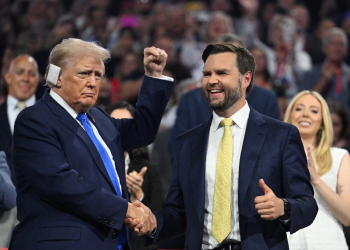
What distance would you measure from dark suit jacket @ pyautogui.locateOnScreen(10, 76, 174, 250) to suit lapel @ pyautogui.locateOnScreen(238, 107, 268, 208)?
0.61 m

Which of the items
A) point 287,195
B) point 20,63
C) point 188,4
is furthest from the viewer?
point 188,4

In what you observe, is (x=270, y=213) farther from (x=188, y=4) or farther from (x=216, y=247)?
(x=188, y=4)

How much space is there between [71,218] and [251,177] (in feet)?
3.01

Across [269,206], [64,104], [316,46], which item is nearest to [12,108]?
[64,104]

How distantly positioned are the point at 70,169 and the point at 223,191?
0.79m

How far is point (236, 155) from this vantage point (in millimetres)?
2889

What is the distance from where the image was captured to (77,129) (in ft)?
8.73

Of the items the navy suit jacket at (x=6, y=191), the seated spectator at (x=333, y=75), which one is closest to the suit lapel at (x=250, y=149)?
the navy suit jacket at (x=6, y=191)

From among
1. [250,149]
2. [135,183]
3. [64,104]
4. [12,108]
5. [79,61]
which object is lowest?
[135,183]

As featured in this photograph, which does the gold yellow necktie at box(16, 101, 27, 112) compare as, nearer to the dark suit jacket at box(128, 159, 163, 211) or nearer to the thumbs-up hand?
the dark suit jacket at box(128, 159, 163, 211)

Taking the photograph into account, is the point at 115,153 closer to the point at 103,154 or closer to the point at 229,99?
the point at 103,154

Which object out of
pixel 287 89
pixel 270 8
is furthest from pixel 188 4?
pixel 287 89

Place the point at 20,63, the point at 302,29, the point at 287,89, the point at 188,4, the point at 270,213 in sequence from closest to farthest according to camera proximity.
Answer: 1. the point at 270,213
2. the point at 20,63
3. the point at 287,89
4. the point at 302,29
5. the point at 188,4

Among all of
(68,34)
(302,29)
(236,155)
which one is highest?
(302,29)
